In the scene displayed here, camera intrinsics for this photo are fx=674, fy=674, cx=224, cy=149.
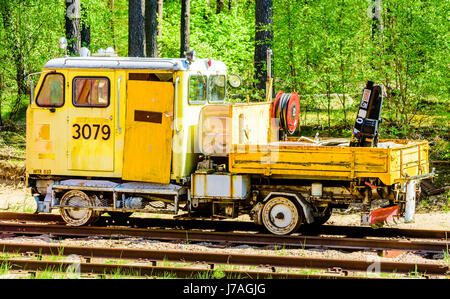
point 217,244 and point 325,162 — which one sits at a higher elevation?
point 325,162

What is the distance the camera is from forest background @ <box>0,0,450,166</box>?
15.9 meters

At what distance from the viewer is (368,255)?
33.5 feet

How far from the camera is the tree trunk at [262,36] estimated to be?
63.4ft

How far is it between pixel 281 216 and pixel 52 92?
15.2 ft

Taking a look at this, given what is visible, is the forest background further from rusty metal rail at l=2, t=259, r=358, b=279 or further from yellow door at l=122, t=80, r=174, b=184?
rusty metal rail at l=2, t=259, r=358, b=279

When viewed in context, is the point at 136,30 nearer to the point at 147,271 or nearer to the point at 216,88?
the point at 216,88

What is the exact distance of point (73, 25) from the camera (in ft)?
73.3

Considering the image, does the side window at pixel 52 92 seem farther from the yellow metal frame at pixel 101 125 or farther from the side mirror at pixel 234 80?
the side mirror at pixel 234 80

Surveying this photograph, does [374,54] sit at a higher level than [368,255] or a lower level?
higher

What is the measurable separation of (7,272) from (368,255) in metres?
5.23

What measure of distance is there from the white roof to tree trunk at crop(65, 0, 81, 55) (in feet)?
34.0

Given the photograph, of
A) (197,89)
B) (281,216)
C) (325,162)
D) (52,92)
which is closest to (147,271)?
(281,216)
